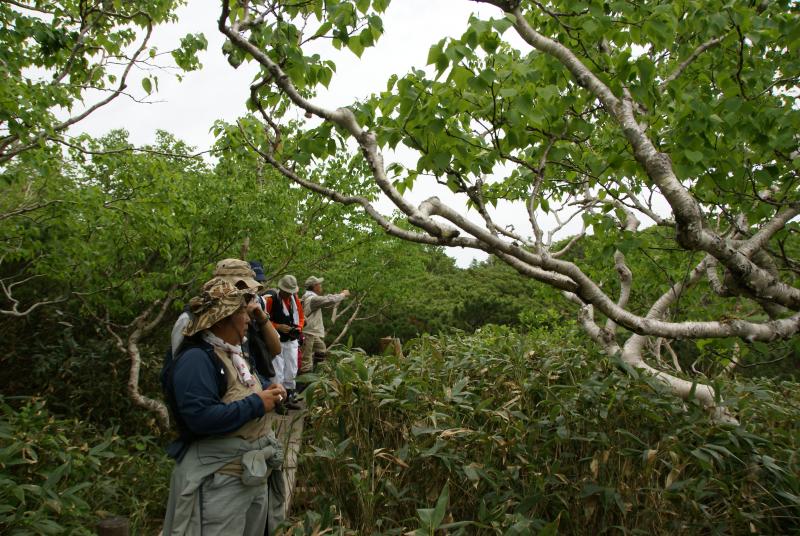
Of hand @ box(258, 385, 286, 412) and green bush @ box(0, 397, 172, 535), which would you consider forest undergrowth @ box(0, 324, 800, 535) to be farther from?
hand @ box(258, 385, 286, 412)

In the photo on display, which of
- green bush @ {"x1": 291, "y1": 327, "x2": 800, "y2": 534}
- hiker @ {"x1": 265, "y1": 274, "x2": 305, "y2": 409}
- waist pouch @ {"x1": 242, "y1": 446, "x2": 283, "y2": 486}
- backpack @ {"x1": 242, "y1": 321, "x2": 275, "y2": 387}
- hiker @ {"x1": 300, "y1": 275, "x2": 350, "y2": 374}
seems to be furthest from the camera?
hiker @ {"x1": 300, "y1": 275, "x2": 350, "y2": 374}

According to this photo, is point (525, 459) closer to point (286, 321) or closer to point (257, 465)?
point (257, 465)

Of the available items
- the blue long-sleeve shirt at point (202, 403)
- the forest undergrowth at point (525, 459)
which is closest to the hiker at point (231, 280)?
the blue long-sleeve shirt at point (202, 403)

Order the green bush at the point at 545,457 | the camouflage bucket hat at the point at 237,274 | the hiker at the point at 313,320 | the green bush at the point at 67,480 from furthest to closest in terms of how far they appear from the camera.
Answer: the hiker at the point at 313,320 < the green bush at the point at 67,480 < the green bush at the point at 545,457 < the camouflage bucket hat at the point at 237,274

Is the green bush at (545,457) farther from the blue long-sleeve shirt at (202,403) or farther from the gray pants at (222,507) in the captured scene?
the blue long-sleeve shirt at (202,403)

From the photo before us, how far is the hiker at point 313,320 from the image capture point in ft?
24.9

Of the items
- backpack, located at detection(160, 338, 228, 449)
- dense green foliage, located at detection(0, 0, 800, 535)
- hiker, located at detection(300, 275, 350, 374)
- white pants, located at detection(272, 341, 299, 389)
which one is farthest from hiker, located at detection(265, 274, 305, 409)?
backpack, located at detection(160, 338, 228, 449)

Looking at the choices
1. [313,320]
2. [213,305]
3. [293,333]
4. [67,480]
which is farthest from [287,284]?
[213,305]

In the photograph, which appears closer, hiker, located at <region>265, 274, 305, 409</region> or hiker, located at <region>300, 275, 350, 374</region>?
hiker, located at <region>265, 274, 305, 409</region>

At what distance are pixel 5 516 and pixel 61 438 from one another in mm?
1646

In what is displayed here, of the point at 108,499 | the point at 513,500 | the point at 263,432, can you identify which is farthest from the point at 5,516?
the point at 513,500

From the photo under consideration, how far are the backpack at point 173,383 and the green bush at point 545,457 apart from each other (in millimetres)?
869

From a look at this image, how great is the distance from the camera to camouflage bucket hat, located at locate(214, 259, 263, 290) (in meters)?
3.02

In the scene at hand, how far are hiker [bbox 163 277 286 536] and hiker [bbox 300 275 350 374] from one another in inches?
186
